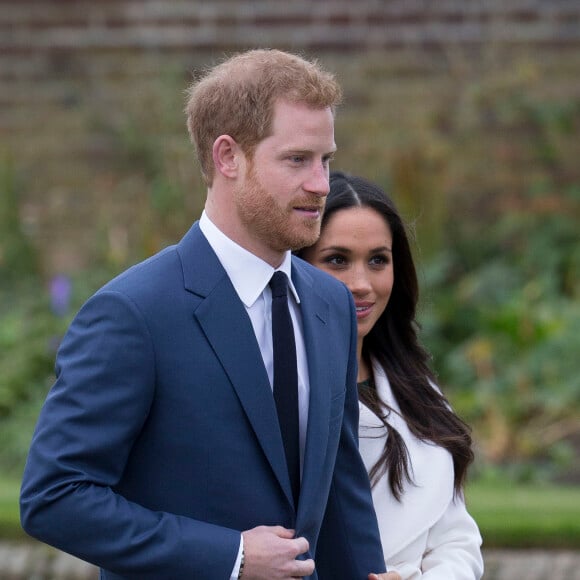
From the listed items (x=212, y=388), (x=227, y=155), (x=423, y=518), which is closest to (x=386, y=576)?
(x=423, y=518)

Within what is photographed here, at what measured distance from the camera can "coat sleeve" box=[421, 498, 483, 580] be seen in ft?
10.7

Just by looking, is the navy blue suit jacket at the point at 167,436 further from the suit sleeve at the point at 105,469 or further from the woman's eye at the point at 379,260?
the woman's eye at the point at 379,260

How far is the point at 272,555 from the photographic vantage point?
260 centimetres

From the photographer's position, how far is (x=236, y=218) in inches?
107

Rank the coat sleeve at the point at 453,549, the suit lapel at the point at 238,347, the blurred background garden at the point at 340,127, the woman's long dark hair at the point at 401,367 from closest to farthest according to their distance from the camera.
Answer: the suit lapel at the point at 238,347 < the coat sleeve at the point at 453,549 < the woman's long dark hair at the point at 401,367 < the blurred background garden at the point at 340,127

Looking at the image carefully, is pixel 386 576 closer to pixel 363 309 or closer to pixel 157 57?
pixel 363 309

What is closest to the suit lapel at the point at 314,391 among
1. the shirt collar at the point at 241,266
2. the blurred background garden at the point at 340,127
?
the shirt collar at the point at 241,266

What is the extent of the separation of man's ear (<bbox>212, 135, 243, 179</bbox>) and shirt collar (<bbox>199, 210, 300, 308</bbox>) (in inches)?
5.1

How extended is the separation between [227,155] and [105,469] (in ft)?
2.11

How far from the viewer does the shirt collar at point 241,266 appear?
2.75 metres

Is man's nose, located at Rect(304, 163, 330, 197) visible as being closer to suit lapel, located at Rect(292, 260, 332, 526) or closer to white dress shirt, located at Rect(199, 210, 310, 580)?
white dress shirt, located at Rect(199, 210, 310, 580)

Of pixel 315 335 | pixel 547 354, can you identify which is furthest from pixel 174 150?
pixel 315 335

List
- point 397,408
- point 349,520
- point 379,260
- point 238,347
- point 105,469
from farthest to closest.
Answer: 1. point 379,260
2. point 397,408
3. point 349,520
4. point 238,347
5. point 105,469

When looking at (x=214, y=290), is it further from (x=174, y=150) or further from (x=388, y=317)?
(x=174, y=150)
